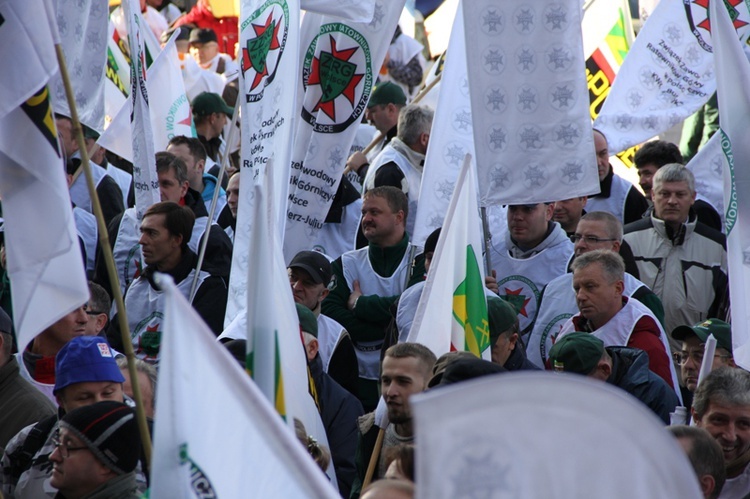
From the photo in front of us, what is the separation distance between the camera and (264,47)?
661cm

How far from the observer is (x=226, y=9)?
16250 millimetres

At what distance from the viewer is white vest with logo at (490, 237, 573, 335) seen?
7.06 meters

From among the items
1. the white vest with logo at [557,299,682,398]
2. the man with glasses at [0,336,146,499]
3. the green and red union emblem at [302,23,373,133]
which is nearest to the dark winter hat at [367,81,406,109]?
the green and red union emblem at [302,23,373,133]

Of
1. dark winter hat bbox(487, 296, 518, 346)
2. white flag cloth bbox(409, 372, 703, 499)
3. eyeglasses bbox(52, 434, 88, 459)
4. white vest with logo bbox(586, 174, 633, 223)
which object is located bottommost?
eyeglasses bbox(52, 434, 88, 459)

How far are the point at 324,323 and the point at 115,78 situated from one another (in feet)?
15.9

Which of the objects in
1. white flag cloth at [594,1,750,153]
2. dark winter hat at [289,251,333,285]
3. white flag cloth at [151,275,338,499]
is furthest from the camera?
white flag cloth at [594,1,750,153]

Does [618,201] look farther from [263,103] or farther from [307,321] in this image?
[307,321]

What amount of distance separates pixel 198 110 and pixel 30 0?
281 inches

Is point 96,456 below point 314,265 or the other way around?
below

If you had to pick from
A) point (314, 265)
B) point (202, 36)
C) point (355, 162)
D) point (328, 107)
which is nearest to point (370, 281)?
point (314, 265)

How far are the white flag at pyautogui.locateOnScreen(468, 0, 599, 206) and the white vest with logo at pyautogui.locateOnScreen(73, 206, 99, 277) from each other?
3.05 m

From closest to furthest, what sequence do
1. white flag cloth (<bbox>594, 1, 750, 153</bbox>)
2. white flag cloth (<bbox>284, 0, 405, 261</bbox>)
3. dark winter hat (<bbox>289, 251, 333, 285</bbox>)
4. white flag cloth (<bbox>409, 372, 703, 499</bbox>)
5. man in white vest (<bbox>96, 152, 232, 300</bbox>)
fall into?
white flag cloth (<bbox>409, 372, 703, 499</bbox>)
dark winter hat (<bbox>289, 251, 333, 285</bbox>)
white flag cloth (<bbox>284, 0, 405, 261</bbox>)
man in white vest (<bbox>96, 152, 232, 300</bbox>)
white flag cloth (<bbox>594, 1, 750, 153</bbox>)

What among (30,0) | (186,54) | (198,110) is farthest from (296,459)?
(186,54)

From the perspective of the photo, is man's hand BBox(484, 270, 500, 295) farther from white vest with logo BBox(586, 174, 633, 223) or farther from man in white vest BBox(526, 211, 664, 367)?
white vest with logo BBox(586, 174, 633, 223)
